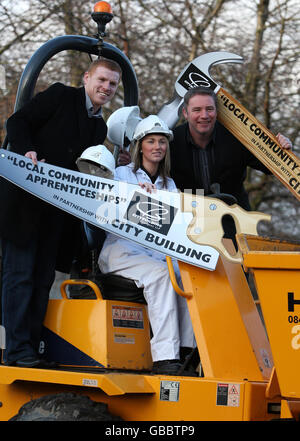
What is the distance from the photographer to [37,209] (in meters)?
5.05

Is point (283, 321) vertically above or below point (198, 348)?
above

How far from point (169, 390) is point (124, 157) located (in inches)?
69.7

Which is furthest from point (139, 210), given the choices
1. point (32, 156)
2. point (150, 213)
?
point (32, 156)

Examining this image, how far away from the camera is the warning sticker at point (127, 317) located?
4867 mm

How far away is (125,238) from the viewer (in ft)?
15.6

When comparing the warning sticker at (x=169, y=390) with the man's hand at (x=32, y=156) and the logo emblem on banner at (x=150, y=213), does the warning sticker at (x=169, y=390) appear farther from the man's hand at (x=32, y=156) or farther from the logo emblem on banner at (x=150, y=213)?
the man's hand at (x=32, y=156)

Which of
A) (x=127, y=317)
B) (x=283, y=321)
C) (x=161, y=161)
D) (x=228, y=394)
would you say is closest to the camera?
(x=283, y=321)

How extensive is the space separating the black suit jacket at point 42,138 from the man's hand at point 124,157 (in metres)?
0.34

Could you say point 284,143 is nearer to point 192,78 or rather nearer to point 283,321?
point 192,78

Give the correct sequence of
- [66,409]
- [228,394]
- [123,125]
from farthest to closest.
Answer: [123,125] → [66,409] → [228,394]

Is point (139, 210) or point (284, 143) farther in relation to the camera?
point (284, 143)

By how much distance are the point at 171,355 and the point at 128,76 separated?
7.31 ft

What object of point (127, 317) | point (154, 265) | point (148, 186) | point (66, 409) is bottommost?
point (66, 409)

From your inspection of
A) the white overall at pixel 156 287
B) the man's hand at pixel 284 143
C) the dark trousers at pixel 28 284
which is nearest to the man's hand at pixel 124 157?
the white overall at pixel 156 287
